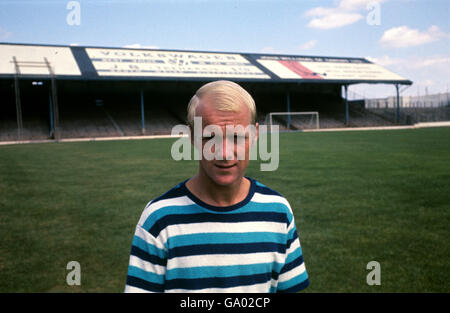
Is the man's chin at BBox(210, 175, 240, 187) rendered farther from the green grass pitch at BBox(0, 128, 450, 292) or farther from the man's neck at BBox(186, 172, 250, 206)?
the green grass pitch at BBox(0, 128, 450, 292)

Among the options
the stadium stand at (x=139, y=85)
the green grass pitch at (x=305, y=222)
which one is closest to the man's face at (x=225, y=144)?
the green grass pitch at (x=305, y=222)

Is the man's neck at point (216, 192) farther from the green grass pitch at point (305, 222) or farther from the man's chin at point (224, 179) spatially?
the green grass pitch at point (305, 222)

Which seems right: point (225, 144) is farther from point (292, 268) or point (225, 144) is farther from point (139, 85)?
point (139, 85)

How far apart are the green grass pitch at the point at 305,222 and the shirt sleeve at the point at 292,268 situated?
208 centimetres

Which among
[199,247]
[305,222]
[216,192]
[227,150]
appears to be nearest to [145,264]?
[199,247]

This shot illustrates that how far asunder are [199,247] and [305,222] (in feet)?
14.5

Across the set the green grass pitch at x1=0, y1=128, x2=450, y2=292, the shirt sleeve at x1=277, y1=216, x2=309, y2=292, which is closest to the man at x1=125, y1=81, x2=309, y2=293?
the shirt sleeve at x1=277, y1=216, x2=309, y2=292

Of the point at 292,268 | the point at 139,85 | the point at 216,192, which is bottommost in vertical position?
the point at 292,268

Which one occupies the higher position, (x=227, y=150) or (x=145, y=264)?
(x=227, y=150)

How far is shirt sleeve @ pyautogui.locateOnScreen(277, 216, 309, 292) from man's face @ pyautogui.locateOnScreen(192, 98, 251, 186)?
0.36m

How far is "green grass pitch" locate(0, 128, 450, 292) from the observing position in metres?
3.94

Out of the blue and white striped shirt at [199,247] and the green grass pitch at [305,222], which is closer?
the blue and white striped shirt at [199,247]

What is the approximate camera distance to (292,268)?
1.69 metres

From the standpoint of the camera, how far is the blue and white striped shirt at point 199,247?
149 centimetres
